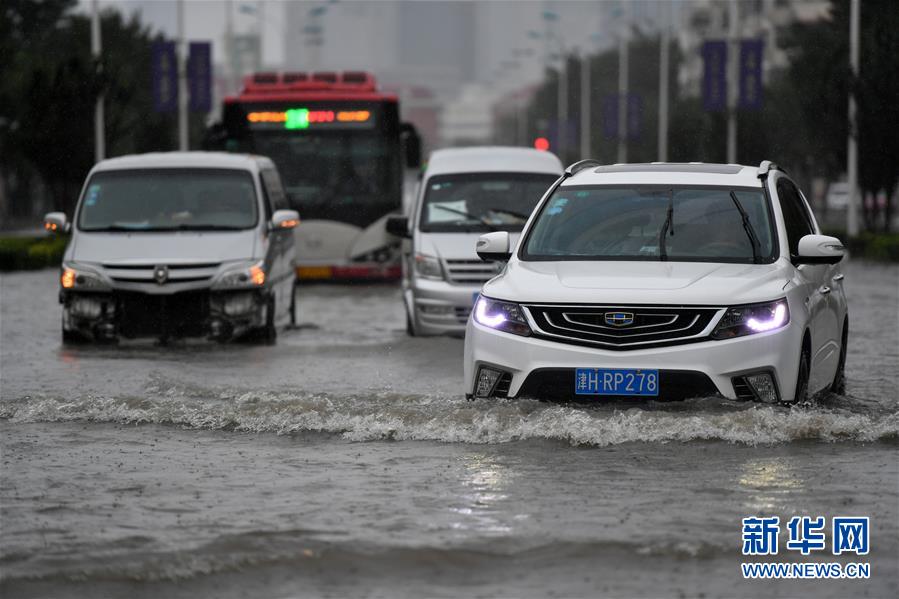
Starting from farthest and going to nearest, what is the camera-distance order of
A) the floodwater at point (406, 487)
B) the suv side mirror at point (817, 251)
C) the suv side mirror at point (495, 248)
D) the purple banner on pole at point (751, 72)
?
the purple banner on pole at point (751, 72) → the suv side mirror at point (495, 248) → the suv side mirror at point (817, 251) → the floodwater at point (406, 487)

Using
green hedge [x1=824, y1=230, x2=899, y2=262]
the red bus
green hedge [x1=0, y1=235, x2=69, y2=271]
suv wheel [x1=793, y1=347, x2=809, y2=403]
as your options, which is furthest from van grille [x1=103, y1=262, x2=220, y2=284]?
green hedge [x1=824, y1=230, x2=899, y2=262]

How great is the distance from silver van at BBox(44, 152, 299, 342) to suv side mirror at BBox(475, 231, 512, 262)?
613cm

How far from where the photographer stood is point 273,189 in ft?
62.5

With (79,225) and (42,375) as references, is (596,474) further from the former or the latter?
(79,225)

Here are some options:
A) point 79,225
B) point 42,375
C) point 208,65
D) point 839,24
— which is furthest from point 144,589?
point 839,24

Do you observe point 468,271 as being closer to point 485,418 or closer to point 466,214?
point 466,214

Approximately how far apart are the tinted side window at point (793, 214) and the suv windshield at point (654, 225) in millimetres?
210

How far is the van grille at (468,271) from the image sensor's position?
1756 cm

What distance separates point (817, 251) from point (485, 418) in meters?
2.08

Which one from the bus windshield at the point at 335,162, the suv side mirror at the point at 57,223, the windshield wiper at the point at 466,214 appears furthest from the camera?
the bus windshield at the point at 335,162

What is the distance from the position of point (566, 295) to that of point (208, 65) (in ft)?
138

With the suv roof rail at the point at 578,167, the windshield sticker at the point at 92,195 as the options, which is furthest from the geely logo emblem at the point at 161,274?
the suv roof rail at the point at 578,167

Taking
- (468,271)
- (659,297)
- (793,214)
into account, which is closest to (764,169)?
(793,214)

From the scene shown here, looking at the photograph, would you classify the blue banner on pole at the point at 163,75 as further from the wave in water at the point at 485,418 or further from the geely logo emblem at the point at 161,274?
the wave in water at the point at 485,418
